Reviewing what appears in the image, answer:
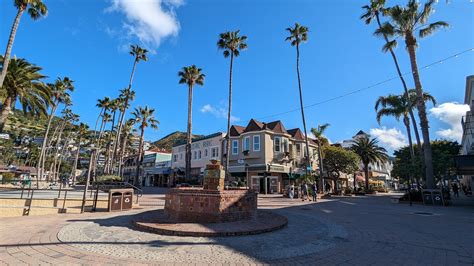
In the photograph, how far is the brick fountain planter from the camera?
7975mm

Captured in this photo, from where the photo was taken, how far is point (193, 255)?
5.70 meters

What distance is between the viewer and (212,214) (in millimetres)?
9039

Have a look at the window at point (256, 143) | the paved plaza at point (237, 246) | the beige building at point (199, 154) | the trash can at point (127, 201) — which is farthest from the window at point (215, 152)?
the paved plaza at point (237, 246)

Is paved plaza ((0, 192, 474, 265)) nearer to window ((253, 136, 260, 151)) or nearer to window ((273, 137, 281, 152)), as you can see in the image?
window ((253, 136, 260, 151))

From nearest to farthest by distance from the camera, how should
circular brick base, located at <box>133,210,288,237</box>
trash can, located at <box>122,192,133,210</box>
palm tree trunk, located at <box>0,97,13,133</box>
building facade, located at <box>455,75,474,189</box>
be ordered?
1. circular brick base, located at <box>133,210,288,237</box>
2. trash can, located at <box>122,192,133,210</box>
3. building facade, located at <box>455,75,474,189</box>
4. palm tree trunk, located at <box>0,97,13,133</box>

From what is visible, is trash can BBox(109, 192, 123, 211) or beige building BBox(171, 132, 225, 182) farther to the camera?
beige building BBox(171, 132, 225, 182)

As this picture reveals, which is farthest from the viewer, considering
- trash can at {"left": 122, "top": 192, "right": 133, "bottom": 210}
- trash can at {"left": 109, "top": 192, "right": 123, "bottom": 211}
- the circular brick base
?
trash can at {"left": 122, "top": 192, "right": 133, "bottom": 210}

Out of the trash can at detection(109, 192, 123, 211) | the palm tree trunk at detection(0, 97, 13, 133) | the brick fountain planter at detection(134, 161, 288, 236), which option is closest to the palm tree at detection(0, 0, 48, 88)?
the palm tree trunk at detection(0, 97, 13, 133)

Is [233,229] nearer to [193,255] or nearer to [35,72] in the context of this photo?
[193,255]

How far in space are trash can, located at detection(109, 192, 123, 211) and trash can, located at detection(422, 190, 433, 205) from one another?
2199 cm

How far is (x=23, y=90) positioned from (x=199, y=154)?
81.6 feet

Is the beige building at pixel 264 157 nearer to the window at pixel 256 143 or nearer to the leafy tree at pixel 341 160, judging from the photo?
the window at pixel 256 143

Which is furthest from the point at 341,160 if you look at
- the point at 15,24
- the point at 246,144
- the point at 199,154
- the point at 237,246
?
the point at 15,24

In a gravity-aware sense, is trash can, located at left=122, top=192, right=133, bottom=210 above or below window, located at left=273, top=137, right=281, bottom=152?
below
